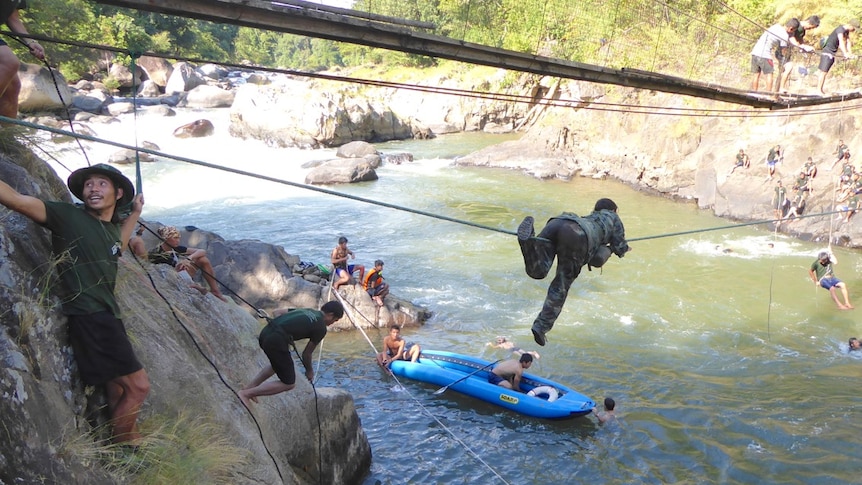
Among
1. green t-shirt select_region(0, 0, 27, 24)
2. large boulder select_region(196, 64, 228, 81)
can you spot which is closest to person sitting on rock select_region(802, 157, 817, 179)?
green t-shirt select_region(0, 0, 27, 24)

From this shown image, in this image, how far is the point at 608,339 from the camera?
13.6 meters

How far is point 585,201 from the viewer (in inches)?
928

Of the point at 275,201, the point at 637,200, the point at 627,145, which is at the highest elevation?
the point at 627,145

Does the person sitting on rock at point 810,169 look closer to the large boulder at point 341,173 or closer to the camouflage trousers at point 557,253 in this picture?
the large boulder at point 341,173

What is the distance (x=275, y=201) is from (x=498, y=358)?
46.4 feet

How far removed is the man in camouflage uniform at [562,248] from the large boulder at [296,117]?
27811mm

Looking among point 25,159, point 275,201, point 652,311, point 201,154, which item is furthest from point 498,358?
point 201,154

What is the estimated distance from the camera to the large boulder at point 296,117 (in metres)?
32.8

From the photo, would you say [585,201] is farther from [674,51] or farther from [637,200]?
[674,51]

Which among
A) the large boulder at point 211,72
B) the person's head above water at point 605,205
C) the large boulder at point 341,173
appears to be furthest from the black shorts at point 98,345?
the large boulder at point 211,72

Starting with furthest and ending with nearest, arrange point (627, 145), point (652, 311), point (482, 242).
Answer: point (627, 145), point (482, 242), point (652, 311)

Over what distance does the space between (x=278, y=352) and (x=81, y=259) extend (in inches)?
84.4

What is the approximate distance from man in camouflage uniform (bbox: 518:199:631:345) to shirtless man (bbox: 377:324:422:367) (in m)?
5.98

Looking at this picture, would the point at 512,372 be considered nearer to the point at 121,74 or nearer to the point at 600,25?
the point at 600,25
